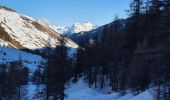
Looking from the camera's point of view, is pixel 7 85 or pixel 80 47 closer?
pixel 7 85

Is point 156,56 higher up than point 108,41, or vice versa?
point 108,41

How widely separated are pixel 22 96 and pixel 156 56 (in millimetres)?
61074

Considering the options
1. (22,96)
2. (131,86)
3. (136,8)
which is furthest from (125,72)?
(22,96)

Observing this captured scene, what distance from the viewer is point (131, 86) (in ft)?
172

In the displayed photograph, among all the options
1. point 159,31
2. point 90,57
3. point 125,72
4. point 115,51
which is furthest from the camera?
point 90,57

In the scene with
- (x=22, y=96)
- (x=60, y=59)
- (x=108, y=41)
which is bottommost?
(x=22, y=96)

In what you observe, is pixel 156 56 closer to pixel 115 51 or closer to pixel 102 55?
pixel 115 51

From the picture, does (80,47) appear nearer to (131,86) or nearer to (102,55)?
(102,55)

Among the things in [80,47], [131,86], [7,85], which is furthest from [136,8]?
[80,47]

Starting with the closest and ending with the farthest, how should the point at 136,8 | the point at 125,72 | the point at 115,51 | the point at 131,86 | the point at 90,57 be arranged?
1. the point at 131,86
2. the point at 125,72
3. the point at 136,8
4. the point at 115,51
5. the point at 90,57

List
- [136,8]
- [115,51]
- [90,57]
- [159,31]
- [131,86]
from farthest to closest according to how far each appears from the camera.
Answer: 1. [90,57]
2. [115,51]
3. [136,8]
4. [131,86]
5. [159,31]

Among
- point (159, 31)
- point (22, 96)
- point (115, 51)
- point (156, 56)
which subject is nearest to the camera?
point (159, 31)

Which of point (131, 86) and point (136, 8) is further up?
point (136, 8)

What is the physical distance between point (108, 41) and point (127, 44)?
12029 mm
